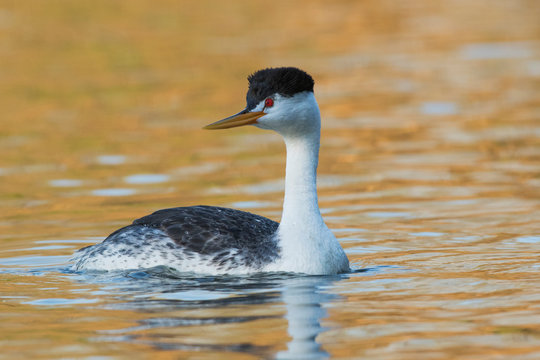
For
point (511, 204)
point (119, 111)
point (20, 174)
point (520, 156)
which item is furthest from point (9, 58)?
point (511, 204)

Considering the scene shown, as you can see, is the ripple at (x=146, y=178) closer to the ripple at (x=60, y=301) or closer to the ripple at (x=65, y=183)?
the ripple at (x=65, y=183)

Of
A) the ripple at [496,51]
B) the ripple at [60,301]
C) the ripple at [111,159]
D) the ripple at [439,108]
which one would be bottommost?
the ripple at [60,301]

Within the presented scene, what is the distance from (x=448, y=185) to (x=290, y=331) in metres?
7.47

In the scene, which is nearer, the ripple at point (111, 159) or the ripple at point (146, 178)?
the ripple at point (146, 178)

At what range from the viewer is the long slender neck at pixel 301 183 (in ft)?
34.2

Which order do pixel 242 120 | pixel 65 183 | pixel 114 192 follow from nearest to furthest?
pixel 242 120, pixel 114 192, pixel 65 183

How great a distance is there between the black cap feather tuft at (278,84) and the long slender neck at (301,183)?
1.62ft

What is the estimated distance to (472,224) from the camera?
1322cm

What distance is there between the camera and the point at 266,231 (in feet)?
35.9

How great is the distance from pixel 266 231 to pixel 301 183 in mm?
734

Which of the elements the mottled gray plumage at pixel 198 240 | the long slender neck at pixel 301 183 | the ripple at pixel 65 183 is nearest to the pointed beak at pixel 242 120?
the long slender neck at pixel 301 183

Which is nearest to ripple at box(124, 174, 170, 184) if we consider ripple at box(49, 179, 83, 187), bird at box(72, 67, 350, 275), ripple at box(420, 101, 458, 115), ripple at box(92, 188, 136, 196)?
ripple at box(92, 188, 136, 196)

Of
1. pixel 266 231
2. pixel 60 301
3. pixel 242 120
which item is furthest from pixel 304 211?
Result: pixel 60 301

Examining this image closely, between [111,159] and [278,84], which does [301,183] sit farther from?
[111,159]
